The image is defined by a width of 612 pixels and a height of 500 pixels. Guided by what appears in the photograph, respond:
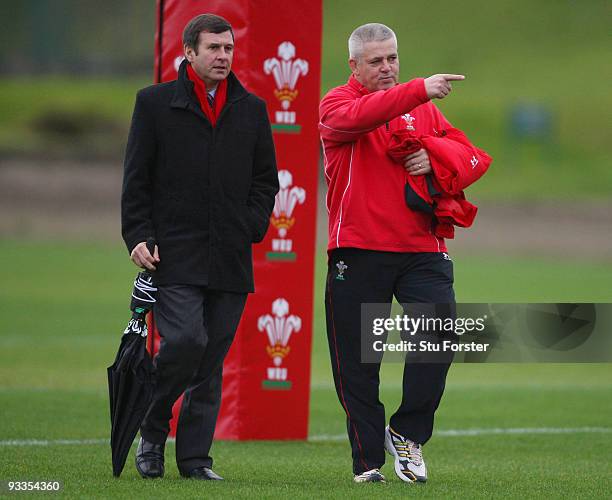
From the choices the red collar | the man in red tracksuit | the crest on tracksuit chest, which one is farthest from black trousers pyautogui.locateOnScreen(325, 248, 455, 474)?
the red collar

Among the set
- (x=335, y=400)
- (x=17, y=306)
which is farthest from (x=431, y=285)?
(x=17, y=306)

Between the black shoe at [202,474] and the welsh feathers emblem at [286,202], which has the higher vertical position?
the welsh feathers emblem at [286,202]

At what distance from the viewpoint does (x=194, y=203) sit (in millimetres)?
7035

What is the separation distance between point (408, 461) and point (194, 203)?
1.67 meters

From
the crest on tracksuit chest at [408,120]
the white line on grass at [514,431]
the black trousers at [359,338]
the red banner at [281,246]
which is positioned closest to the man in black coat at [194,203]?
the black trousers at [359,338]

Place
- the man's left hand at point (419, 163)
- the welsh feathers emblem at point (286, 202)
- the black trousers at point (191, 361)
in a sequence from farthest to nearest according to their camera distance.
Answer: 1. the welsh feathers emblem at point (286, 202)
2. the man's left hand at point (419, 163)
3. the black trousers at point (191, 361)

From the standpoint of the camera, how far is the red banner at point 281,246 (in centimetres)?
935

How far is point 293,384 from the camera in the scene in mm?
9602

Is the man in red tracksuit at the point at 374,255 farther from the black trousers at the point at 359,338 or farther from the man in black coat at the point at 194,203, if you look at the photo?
the man in black coat at the point at 194,203

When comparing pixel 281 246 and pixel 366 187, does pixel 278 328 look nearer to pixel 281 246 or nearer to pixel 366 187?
pixel 281 246

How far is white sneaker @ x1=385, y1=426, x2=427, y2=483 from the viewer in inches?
287

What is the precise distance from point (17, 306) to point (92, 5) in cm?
7182

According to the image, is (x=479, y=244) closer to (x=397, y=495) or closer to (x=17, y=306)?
(x=17, y=306)

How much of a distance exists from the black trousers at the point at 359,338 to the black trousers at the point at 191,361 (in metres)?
0.53
